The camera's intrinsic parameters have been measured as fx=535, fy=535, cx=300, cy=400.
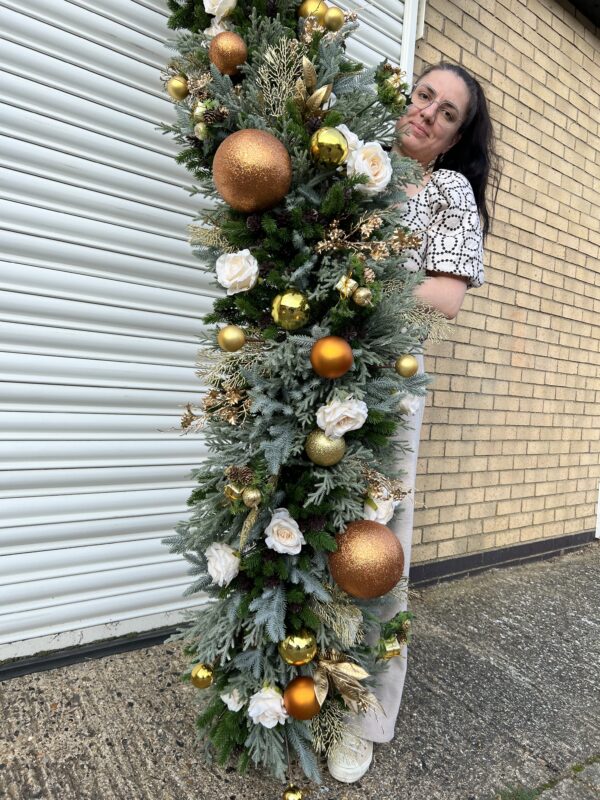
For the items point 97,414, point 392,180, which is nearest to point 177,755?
point 97,414

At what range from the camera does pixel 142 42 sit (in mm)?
2211

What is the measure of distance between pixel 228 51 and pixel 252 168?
388mm

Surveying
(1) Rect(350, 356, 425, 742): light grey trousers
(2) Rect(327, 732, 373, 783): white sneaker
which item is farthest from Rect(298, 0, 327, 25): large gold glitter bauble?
(2) Rect(327, 732, 373, 783): white sneaker

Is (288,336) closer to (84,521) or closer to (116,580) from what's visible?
(84,521)

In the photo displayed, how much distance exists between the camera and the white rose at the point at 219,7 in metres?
Result: 1.53

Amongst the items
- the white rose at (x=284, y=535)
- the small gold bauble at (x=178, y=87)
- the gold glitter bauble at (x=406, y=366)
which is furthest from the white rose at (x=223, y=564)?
A: the small gold bauble at (x=178, y=87)

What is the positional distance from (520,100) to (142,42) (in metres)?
2.65

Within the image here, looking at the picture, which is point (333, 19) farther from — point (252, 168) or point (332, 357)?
point (332, 357)

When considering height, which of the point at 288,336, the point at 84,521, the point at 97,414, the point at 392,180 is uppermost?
the point at 392,180

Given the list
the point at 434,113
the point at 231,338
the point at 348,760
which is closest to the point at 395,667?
the point at 348,760

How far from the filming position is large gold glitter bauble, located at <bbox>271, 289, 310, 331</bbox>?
56.8 inches

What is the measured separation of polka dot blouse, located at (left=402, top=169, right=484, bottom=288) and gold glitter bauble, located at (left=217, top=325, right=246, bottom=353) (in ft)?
1.93

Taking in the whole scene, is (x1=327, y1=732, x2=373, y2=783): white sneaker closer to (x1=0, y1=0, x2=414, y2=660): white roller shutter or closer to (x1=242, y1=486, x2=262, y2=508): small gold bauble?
(x1=242, y1=486, x2=262, y2=508): small gold bauble

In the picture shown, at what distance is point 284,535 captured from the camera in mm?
1514
